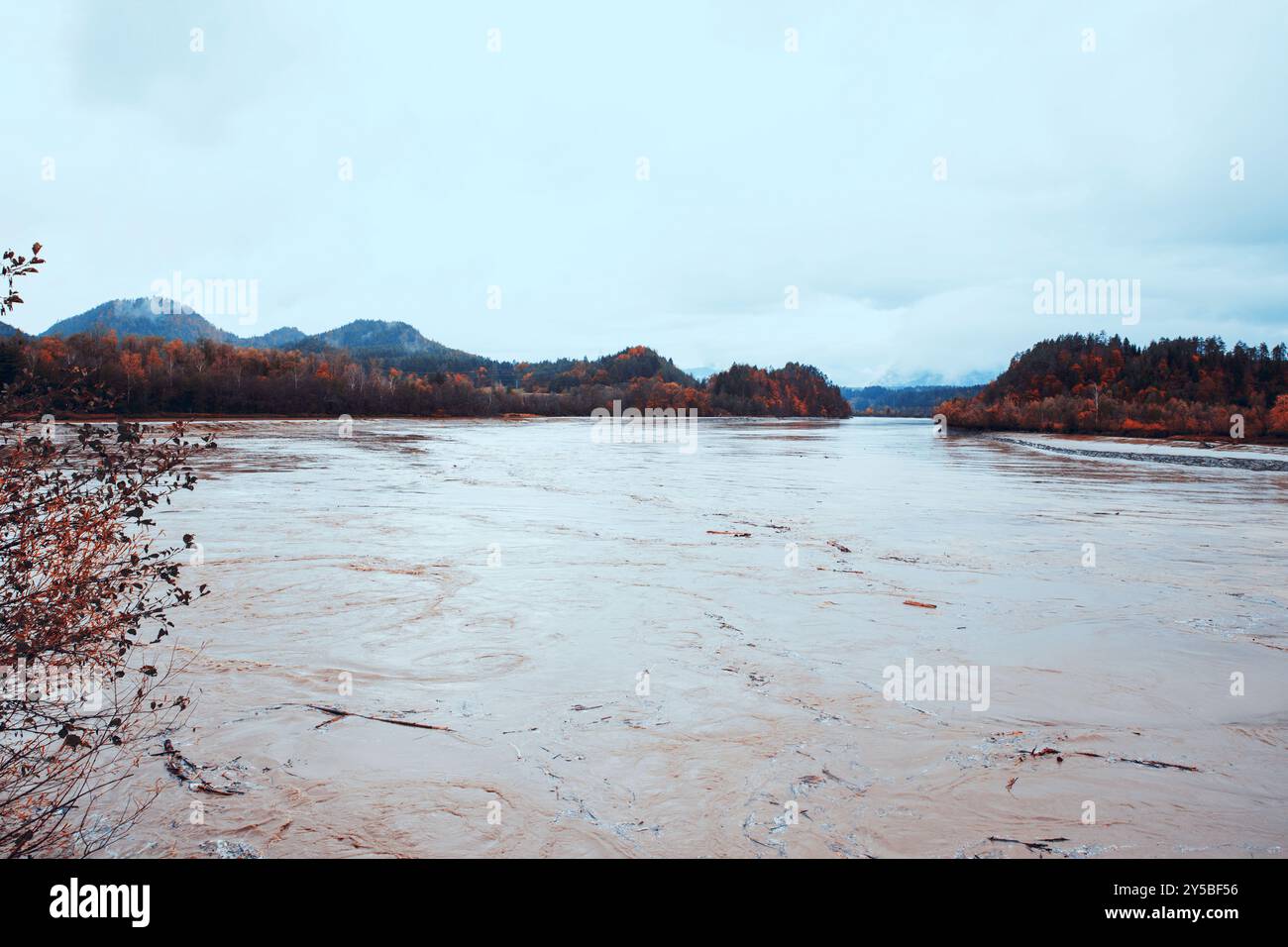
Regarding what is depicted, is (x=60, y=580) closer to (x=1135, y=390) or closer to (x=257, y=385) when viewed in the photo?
(x=257, y=385)

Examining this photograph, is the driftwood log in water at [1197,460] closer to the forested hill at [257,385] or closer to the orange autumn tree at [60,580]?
the orange autumn tree at [60,580]

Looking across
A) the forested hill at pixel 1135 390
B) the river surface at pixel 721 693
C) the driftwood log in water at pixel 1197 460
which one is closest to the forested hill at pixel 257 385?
the river surface at pixel 721 693

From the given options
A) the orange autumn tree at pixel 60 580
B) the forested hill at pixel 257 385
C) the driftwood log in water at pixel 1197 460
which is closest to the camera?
the orange autumn tree at pixel 60 580

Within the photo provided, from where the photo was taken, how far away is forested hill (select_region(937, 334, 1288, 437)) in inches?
2835

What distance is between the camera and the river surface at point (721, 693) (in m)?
4.07

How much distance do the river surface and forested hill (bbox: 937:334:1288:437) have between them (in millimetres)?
67082

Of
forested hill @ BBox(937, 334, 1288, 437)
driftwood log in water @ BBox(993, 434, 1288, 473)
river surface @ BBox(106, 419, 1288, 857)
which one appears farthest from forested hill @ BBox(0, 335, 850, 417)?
forested hill @ BBox(937, 334, 1288, 437)

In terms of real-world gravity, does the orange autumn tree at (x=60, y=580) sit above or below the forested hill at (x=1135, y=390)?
below

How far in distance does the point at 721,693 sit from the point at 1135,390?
4921 inches

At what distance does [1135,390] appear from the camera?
108312 millimetres

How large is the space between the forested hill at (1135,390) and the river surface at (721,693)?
6708 centimetres

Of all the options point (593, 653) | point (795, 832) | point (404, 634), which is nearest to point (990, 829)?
point (795, 832)
